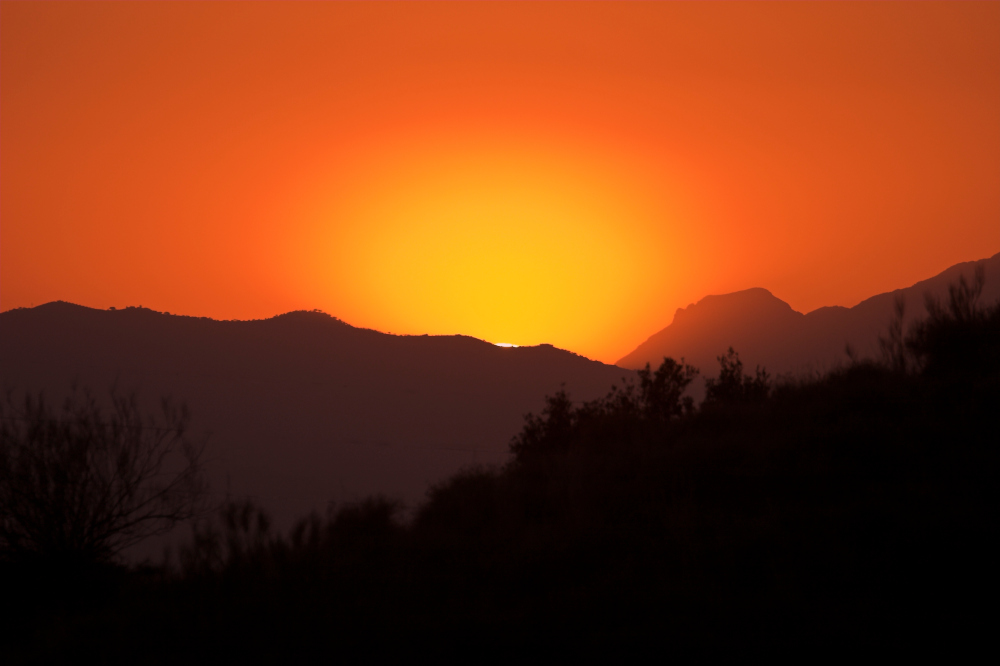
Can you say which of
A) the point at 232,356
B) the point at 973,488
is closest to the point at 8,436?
the point at 973,488

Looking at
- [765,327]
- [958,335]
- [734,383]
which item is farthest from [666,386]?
[765,327]

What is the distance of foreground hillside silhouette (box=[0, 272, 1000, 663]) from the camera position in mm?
8273

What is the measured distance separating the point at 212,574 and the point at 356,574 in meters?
2.21

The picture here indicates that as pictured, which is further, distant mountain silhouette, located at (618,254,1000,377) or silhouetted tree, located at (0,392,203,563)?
distant mountain silhouette, located at (618,254,1000,377)

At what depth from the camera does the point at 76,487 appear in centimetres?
1614

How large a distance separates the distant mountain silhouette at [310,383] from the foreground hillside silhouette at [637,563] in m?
73.0

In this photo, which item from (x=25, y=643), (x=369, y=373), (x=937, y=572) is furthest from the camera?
(x=369, y=373)

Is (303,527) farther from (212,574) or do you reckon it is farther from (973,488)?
(973,488)

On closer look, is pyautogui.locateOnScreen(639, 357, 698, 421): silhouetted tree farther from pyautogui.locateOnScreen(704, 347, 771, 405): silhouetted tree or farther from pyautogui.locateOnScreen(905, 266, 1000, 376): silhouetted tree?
pyautogui.locateOnScreen(905, 266, 1000, 376): silhouetted tree

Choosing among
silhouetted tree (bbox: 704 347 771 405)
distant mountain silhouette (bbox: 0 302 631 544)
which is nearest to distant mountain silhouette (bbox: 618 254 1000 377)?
distant mountain silhouette (bbox: 0 302 631 544)

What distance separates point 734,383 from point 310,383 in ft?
330

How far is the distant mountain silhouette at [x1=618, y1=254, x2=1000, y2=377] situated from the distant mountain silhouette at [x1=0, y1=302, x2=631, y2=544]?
1412 cm

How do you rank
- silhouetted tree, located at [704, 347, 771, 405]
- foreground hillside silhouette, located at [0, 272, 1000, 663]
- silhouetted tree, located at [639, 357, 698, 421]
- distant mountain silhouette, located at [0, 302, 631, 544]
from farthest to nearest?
distant mountain silhouette, located at [0, 302, 631, 544], silhouetted tree, located at [639, 357, 698, 421], silhouetted tree, located at [704, 347, 771, 405], foreground hillside silhouette, located at [0, 272, 1000, 663]

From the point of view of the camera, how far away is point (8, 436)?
16422 millimetres
